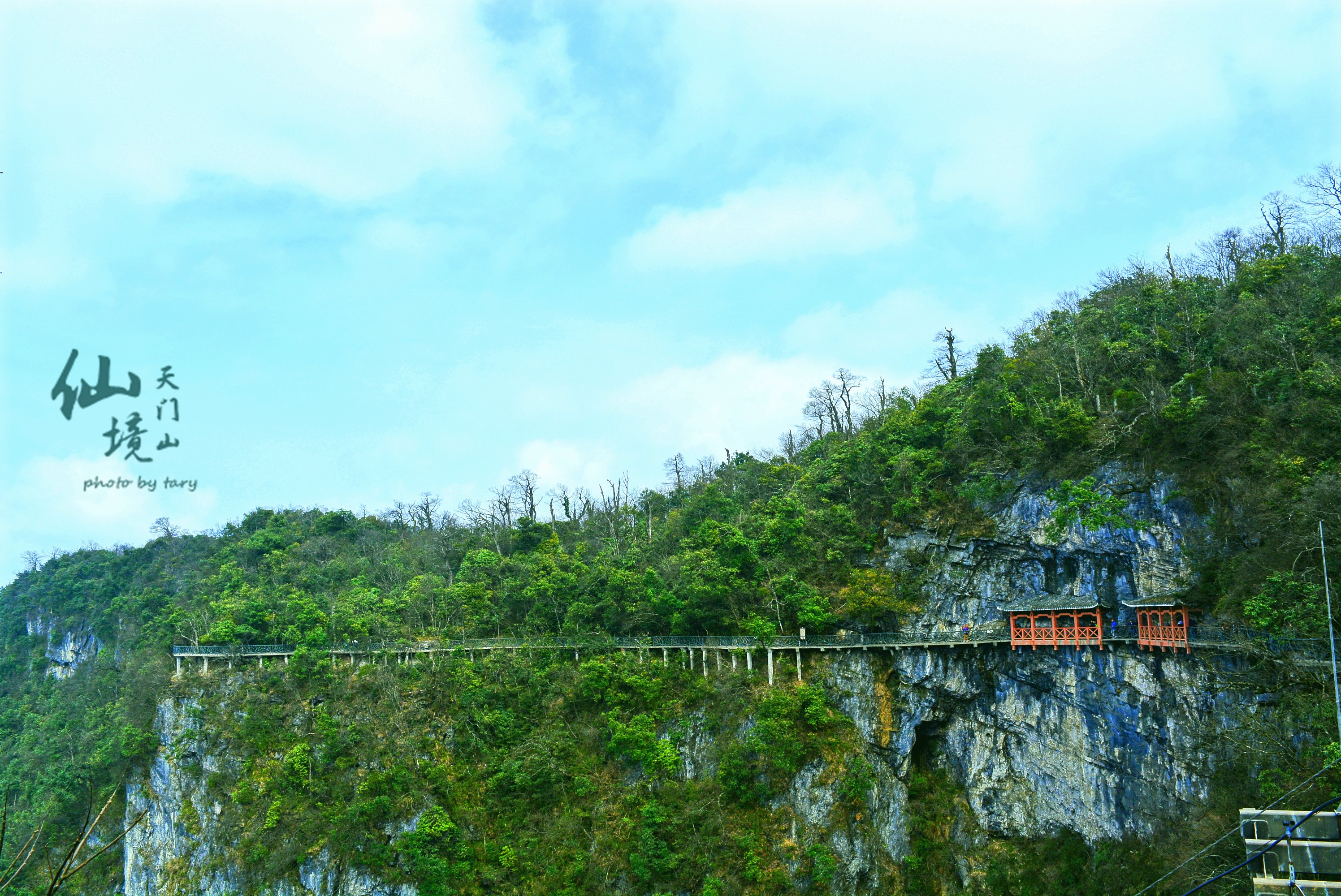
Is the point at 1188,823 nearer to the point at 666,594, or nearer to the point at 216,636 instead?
the point at 666,594

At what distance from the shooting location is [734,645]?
3559cm

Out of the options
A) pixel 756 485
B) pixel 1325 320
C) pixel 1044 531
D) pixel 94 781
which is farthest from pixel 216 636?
pixel 1325 320

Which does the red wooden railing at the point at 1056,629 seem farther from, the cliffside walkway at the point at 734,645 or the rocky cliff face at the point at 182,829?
the rocky cliff face at the point at 182,829

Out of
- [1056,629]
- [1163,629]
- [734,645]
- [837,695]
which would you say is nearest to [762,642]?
[734,645]

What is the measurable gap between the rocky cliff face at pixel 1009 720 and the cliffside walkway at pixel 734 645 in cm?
46

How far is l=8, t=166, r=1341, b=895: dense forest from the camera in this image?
2842 cm

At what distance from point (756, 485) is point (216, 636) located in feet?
98.7

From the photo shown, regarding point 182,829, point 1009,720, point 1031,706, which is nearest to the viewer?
point 1031,706

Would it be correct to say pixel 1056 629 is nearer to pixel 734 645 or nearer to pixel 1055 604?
pixel 1055 604

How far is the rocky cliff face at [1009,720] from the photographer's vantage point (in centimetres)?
2798

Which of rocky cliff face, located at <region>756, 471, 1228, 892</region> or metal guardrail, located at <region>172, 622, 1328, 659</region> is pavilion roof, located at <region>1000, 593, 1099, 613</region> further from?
metal guardrail, located at <region>172, 622, 1328, 659</region>

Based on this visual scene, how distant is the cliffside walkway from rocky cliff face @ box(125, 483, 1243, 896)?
0.46 metres

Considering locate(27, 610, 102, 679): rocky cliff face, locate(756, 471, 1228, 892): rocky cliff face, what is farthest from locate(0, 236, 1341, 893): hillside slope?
locate(27, 610, 102, 679): rocky cliff face

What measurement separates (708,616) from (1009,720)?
41.9ft
